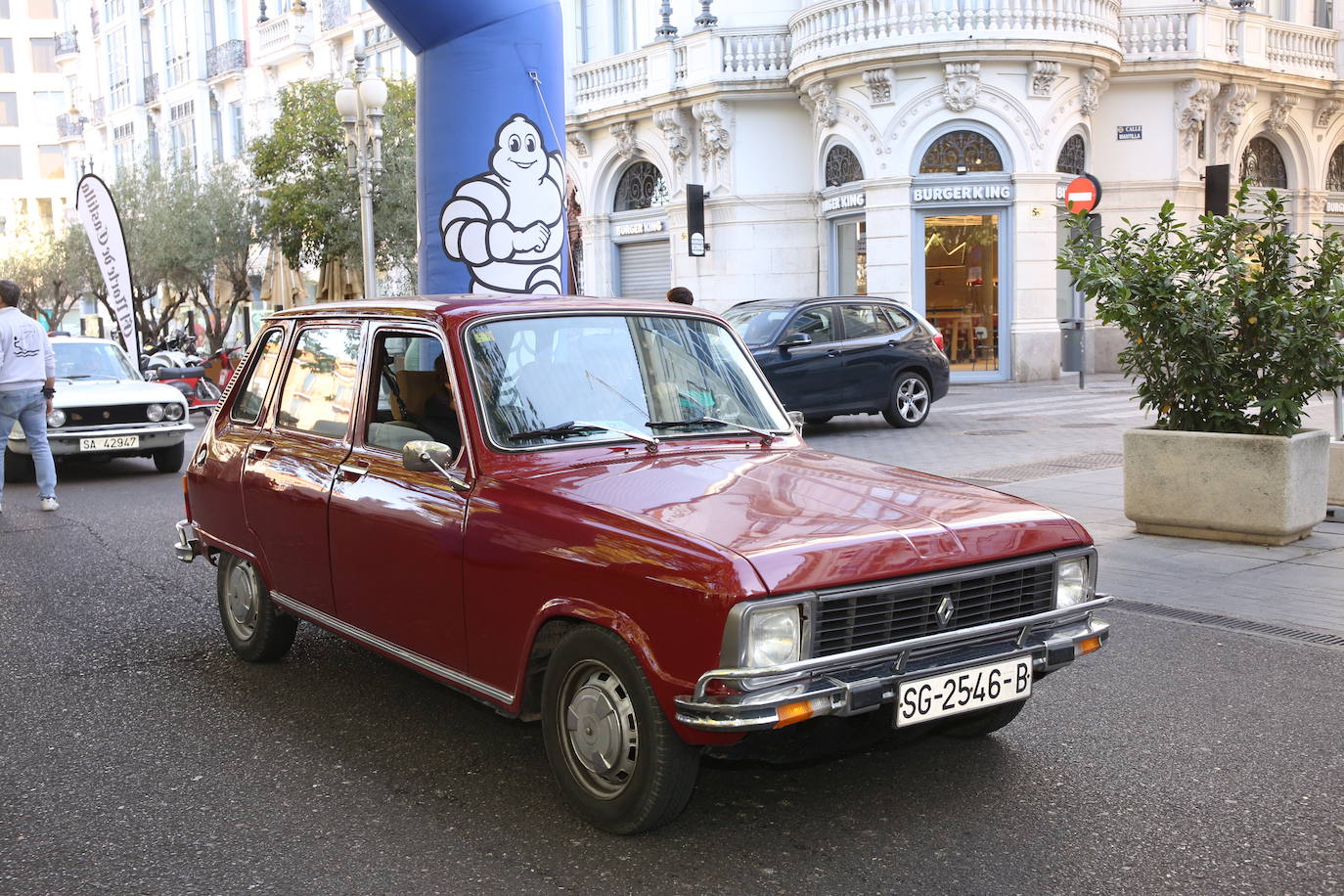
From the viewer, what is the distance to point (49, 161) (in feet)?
258

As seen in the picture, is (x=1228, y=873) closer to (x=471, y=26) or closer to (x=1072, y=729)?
(x=1072, y=729)

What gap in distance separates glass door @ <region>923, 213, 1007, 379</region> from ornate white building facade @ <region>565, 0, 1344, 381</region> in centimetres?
4

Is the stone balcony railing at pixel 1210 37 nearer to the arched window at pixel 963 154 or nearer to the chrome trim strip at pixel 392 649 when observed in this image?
the arched window at pixel 963 154

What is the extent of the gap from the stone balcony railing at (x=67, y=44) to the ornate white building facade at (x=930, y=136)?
163 ft

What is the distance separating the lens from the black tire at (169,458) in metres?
14.0

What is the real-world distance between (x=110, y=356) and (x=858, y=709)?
1320 centimetres

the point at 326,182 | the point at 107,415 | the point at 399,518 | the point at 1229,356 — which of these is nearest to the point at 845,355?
the point at 1229,356

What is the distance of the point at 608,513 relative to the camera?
3.81 meters

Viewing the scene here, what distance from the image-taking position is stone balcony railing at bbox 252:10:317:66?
43656mm

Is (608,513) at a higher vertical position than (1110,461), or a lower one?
higher


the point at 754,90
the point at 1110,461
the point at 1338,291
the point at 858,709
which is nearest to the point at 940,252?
the point at 754,90

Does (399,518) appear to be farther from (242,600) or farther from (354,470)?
(242,600)

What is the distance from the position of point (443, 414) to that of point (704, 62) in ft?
81.7

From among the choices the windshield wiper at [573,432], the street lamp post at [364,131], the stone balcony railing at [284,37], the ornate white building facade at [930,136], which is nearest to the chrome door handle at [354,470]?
the windshield wiper at [573,432]
